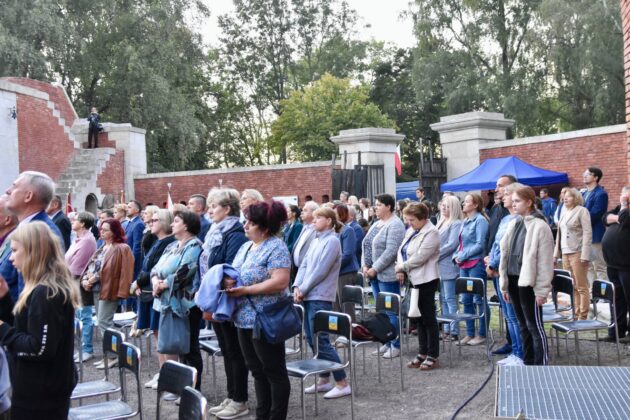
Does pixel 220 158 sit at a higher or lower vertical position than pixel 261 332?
higher

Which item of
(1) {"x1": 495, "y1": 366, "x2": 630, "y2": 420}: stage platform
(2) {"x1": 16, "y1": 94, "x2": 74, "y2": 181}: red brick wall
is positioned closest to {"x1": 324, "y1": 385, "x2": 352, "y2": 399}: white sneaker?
(1) {"x1": 495, "y1": 366, "x2": 630, "y2": 420}: stage platform

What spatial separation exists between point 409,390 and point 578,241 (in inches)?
148

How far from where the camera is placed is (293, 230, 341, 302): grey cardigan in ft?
21.5

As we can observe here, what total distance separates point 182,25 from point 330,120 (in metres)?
10.4

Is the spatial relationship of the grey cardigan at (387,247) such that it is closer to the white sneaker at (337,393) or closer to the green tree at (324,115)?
the white sneaker at (337,393)

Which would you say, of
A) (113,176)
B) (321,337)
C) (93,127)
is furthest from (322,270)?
(93,127)

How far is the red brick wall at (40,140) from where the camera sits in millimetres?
21453

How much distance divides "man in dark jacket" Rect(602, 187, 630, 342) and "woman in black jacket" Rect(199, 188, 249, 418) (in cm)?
438

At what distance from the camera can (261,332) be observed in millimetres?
4984

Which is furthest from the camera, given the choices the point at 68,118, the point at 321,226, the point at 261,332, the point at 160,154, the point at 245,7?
the point at 245,7

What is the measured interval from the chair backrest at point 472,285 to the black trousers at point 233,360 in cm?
297

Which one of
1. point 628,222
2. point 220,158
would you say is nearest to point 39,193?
point 628,222

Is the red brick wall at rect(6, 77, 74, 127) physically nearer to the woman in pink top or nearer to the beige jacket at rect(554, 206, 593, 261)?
the woman in pink top

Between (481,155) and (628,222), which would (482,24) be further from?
(628,222)
